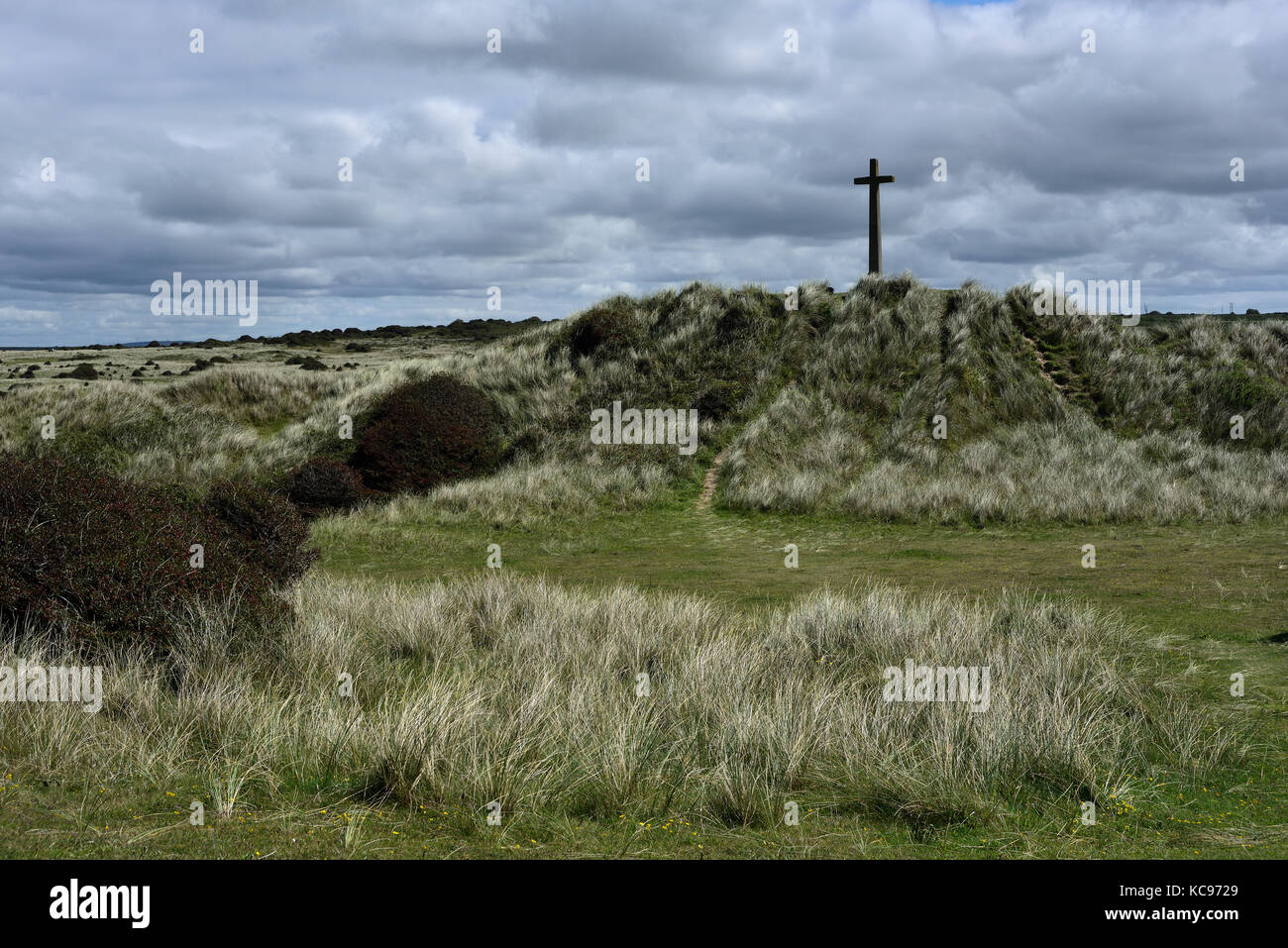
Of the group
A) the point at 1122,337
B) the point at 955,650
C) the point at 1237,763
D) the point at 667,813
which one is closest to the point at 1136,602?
the point at 955,650

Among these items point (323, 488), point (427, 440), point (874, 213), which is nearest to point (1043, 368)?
point (874, 213)

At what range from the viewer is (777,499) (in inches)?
811

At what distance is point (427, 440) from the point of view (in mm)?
24141

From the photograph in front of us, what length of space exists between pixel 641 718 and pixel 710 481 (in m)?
16.1

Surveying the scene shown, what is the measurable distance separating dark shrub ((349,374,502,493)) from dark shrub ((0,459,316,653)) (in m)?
13.1

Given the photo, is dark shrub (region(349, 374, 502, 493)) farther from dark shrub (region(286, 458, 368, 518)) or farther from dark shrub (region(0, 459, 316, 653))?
dark shrub (region(0, 459, 316, 653))

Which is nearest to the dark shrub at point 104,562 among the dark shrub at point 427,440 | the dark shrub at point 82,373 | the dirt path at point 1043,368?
the dark shrub at point 427,440

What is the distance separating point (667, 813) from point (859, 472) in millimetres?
16911

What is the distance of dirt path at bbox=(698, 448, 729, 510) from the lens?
21.8 m

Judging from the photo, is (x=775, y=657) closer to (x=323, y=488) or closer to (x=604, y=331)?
(x=323, y=488)

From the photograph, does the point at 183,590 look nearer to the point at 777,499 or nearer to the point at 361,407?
the point at 777,499

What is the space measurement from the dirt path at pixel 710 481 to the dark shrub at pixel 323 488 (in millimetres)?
→ 7790

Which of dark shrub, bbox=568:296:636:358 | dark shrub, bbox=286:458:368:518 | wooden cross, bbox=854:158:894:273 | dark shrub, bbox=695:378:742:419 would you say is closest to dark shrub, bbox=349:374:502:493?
dark shrub, bbox=286:458:368:518

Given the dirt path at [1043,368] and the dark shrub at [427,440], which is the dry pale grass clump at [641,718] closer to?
the dark shrub at [427,440]
